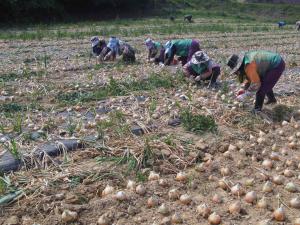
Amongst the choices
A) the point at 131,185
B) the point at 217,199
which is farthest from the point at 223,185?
the point at 131,185

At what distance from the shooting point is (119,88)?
6863 millimetres

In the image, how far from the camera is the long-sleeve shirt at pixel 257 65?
5.73 m

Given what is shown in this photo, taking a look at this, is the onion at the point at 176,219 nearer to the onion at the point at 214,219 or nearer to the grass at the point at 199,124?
the onion at the point at 214,219

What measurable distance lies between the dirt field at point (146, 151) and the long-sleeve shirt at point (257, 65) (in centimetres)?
44

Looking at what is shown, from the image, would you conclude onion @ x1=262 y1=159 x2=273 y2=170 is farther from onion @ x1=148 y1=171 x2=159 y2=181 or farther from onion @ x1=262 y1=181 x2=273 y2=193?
onion @ x1=148 y1=171 x2=159 y2=181

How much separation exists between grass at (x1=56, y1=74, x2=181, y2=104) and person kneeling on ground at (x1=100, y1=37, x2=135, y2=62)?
282 centimetres

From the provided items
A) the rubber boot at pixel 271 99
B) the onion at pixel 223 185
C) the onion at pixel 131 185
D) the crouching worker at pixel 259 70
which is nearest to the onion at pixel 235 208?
the onion at pixel 223 185

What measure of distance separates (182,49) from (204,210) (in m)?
6.30

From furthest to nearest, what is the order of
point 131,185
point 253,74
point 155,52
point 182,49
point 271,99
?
point 155,52 → point 182,49 → point 271,99 → point 253,74 → point 131,185

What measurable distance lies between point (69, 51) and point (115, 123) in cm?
820

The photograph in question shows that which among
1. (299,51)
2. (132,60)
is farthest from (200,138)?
(299,51)

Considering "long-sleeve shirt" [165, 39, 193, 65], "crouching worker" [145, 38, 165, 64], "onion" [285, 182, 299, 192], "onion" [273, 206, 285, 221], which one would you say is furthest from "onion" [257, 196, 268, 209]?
"crouching worker" [145, 38, 165, 64]

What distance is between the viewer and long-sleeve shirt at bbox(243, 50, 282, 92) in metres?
5.73

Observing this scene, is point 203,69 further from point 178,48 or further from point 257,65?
point 257,65
